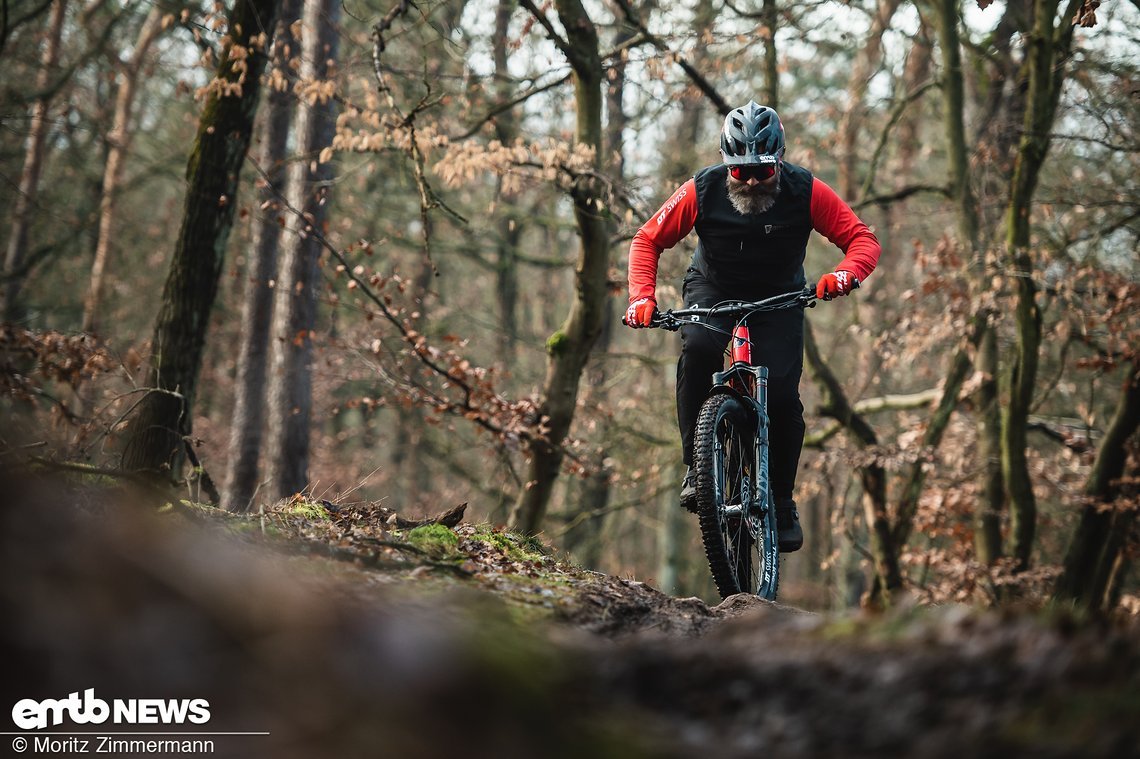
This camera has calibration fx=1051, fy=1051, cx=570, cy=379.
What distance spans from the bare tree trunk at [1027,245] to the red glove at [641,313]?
5.54m

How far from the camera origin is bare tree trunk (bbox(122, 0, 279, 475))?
7.80 metres

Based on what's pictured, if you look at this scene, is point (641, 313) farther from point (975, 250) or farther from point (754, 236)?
point (975, 250)

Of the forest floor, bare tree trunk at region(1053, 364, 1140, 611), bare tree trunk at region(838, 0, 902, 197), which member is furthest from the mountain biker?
bare tree trunk at region(838, 0, 902, 197)

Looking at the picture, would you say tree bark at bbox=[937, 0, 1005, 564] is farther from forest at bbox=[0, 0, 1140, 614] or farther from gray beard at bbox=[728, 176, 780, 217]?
gray beard at bbox=[728, 176, 780, 217]

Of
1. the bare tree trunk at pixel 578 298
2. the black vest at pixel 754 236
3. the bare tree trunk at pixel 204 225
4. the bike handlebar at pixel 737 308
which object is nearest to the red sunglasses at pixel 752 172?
the black vest at pixel 754 236

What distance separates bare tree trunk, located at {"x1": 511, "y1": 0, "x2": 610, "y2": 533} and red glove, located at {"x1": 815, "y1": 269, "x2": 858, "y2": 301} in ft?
11.5

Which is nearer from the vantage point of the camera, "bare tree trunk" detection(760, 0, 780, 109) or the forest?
the forest

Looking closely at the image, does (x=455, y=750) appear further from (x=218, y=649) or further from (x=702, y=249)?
(x=702, y=249)

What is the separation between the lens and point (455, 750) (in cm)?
192

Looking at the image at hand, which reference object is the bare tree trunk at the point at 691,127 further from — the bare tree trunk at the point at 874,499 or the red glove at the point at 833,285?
the red glove at the point at 833,285

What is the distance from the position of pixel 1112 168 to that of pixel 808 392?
1073cm

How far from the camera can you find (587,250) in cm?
972

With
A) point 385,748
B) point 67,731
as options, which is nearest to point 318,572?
point 67,731

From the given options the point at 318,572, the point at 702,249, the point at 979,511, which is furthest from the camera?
the point at 979,511
